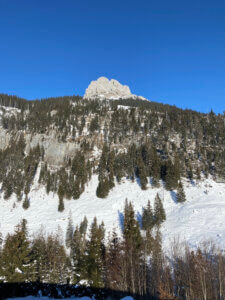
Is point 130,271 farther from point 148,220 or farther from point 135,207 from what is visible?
point 135,207

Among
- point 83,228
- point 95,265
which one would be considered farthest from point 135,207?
point 95,265

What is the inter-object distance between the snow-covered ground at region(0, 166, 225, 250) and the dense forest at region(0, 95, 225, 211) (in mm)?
3259

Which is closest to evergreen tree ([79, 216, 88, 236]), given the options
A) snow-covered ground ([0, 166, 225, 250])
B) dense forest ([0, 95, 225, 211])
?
snow-covered ground ([0, 166, 225, 250])

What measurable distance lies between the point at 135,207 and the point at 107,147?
152ft

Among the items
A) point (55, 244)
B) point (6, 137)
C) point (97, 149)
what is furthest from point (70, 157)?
point (55, 244)

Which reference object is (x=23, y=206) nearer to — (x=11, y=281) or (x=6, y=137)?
(x=11, y=281)

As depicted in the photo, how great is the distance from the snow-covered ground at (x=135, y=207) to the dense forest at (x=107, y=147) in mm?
3259

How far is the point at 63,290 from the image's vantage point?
33.0 meters

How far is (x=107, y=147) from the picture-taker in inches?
3912

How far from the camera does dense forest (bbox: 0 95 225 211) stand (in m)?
73.8

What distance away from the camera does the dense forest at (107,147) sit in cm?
7381

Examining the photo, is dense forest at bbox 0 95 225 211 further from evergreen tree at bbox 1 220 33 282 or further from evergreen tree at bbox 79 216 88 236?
evergreen tree at bbox 1 220 33 282

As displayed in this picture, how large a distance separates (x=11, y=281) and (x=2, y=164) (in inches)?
3105

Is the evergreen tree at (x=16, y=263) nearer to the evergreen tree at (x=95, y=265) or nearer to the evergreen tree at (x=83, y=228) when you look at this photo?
the evergreen tree at (x=95, y=265)
